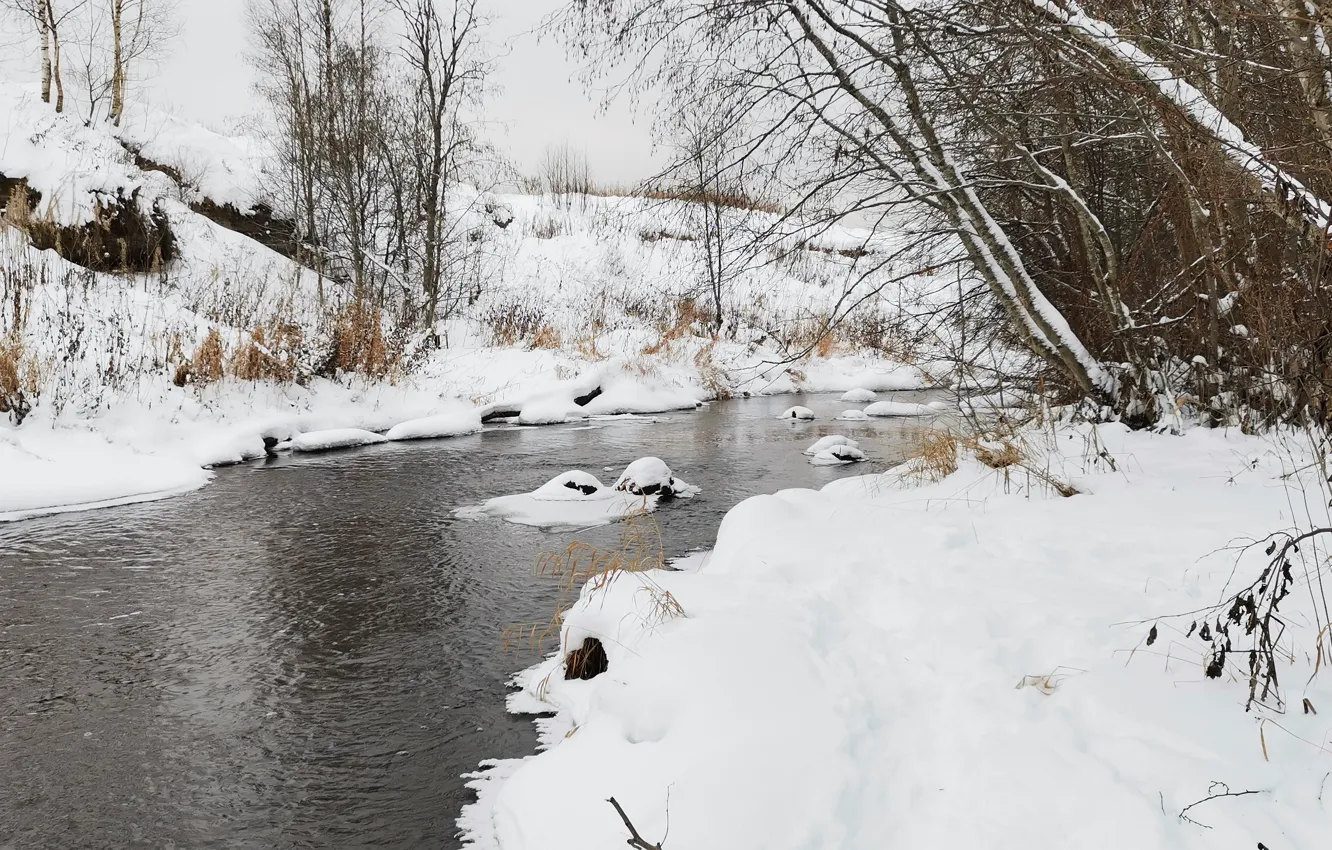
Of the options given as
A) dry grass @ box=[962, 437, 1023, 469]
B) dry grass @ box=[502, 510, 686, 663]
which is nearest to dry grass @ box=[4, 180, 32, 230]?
dry grass @ box=[502, 510, 686, 663]

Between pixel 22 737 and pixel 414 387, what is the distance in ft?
28.3

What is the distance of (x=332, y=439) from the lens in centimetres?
852

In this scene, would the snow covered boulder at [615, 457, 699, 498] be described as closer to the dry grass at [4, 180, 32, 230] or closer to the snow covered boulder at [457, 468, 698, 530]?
the snow covered boulder at [457, 468, 698, 530]

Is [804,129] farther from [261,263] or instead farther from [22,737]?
[261,263]

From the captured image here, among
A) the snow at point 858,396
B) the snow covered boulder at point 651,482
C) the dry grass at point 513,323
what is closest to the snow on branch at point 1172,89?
the snow covered boulder at point 651,482

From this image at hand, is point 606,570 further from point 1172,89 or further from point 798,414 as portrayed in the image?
point 798,414

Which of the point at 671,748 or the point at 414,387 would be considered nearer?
the point at 671,748

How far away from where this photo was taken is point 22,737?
8.75 ft

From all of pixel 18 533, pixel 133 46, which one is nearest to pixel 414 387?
pixel 18 533

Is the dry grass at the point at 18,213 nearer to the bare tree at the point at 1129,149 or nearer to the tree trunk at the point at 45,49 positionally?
the tree trunk at the point at 45,49

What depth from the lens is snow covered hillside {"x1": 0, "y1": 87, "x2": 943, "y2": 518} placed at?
6520 millimetres

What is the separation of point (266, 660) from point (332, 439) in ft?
18.4

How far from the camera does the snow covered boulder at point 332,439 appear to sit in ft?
27.3

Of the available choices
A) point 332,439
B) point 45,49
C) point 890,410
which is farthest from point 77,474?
Answer: point 45,49
